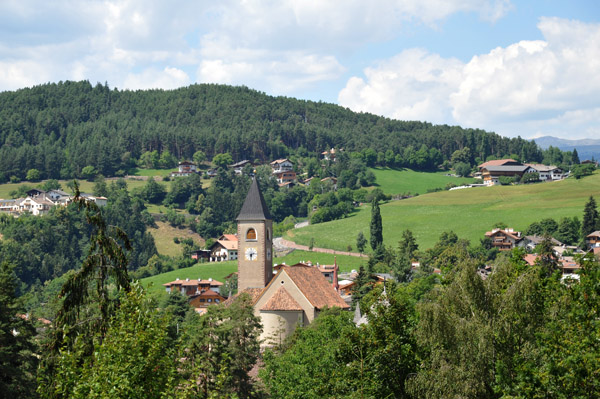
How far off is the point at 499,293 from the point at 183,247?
457ft

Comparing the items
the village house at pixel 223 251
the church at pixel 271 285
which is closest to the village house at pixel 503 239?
the village house at pixel 223 251

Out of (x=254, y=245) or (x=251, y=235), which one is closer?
(x=254, y=245)

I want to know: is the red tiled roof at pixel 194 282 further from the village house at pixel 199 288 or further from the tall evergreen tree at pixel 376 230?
the tall evergreen tree at pixel 376 230

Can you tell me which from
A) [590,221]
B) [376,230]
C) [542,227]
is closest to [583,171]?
[590,221]

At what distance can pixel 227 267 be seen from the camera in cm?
13750

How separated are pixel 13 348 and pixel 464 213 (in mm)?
128613

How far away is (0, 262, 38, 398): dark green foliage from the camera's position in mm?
32062

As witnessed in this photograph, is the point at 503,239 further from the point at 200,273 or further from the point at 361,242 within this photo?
the point at 200,273

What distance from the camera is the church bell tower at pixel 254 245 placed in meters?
73.2

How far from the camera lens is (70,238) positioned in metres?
170

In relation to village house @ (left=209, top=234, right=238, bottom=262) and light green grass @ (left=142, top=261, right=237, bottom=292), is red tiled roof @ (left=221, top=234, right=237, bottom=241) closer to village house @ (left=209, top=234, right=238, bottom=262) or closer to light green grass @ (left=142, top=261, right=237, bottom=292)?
village house @ (left=209, top=234, right=238, bottom=262)

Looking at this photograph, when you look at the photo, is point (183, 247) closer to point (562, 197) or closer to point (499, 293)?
point (562, 197)

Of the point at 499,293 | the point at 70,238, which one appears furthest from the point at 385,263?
the point at 499,293

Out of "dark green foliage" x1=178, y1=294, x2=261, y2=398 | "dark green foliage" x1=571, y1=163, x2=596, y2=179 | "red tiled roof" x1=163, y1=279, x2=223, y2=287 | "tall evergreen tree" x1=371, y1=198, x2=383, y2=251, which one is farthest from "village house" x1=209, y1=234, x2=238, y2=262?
"dark green foliage" x1=178, y1=294, x2=261, y2=398
